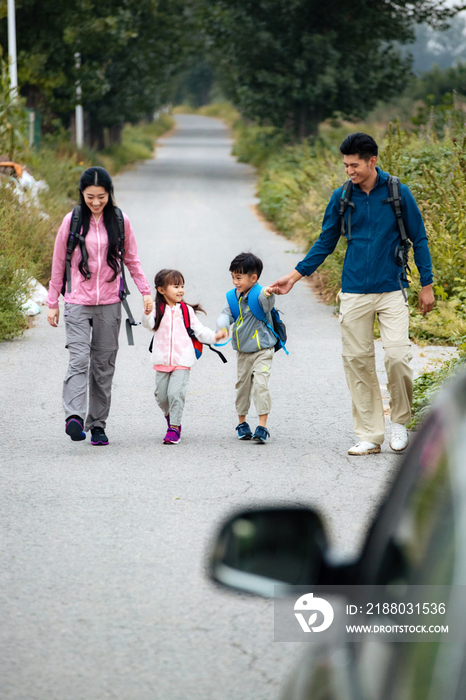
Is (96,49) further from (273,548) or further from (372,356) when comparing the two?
(273,548)

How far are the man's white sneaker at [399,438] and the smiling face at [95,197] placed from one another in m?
2.52

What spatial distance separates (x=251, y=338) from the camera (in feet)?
20.7

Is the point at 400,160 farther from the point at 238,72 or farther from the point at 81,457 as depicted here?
the point at 238,72

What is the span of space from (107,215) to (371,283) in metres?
1.87

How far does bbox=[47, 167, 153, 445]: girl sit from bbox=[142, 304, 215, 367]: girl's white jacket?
15cm

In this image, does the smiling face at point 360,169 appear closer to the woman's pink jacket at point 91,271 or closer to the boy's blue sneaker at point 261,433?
the woman's pink jacket at point 91,271

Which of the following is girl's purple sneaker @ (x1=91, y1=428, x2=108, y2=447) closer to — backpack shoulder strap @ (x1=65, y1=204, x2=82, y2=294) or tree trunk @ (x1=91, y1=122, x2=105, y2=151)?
backpack shoulder strap @ (x1=65, y1=204, x2=82, y2=294)

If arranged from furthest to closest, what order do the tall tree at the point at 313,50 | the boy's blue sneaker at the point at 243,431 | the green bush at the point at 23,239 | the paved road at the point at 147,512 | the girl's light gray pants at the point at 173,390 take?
the tall tree at the point at 313,50, the green bush at the point at 23,239, the boy's blue sneaker at the point at 243,431, the girl's light gray pants at the point at 173,390, the paved road at the point at 147,512

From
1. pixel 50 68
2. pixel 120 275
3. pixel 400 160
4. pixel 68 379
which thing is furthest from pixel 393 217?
pixel 50 68

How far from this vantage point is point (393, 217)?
228 inches

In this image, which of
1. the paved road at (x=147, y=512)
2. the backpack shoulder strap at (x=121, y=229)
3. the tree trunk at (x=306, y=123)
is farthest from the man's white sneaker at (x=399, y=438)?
the tree trunk at (x=306, y=123)

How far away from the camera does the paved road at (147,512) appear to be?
3354 millimetres

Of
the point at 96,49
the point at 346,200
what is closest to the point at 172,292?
the point at 346,200

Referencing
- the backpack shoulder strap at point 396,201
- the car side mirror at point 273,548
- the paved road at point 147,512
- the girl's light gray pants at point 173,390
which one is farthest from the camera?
the girl's light gray pants at point 173,390
